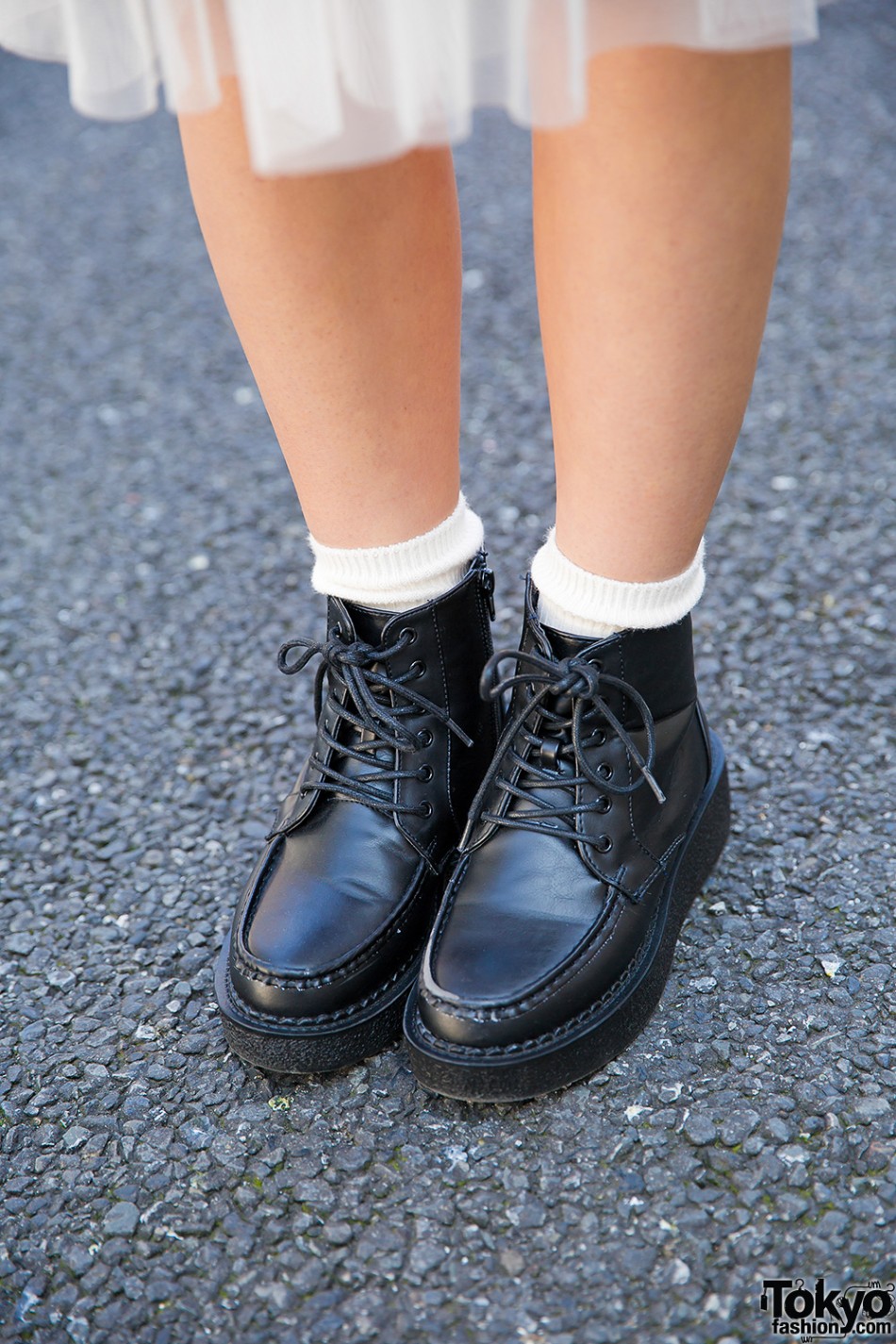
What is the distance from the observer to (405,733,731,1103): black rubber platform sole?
875mm

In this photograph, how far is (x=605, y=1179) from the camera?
862mm

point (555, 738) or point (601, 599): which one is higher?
point (601, 599)

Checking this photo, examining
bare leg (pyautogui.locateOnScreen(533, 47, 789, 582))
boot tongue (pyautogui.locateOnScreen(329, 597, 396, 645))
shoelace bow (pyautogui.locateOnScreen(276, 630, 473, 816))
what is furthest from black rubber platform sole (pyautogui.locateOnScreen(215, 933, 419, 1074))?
bare leg (pyautogui.locateOnScreen(533, 47, 789, 582))

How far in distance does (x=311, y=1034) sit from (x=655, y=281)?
637 mm

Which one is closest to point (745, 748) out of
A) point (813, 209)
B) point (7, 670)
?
point (7, 670)

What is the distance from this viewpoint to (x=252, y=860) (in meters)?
1.20

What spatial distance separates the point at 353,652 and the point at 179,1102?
41cm

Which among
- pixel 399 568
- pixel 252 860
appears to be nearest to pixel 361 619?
pixel 399 568

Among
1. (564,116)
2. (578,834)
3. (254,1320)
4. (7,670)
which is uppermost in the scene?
(564,116)

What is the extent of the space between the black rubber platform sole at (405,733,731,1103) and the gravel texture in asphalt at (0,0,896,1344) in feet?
0.10

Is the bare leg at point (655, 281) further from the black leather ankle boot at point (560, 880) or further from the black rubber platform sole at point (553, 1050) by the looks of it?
the black rubber platform sole at point (553, 1050)

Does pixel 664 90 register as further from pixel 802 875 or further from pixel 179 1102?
pixel 179 1102

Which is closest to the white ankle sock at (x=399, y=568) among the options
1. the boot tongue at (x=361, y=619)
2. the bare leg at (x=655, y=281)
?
the boot tongue at (x=361, y=619)

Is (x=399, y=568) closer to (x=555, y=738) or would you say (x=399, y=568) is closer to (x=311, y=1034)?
(x=555, y=738)
